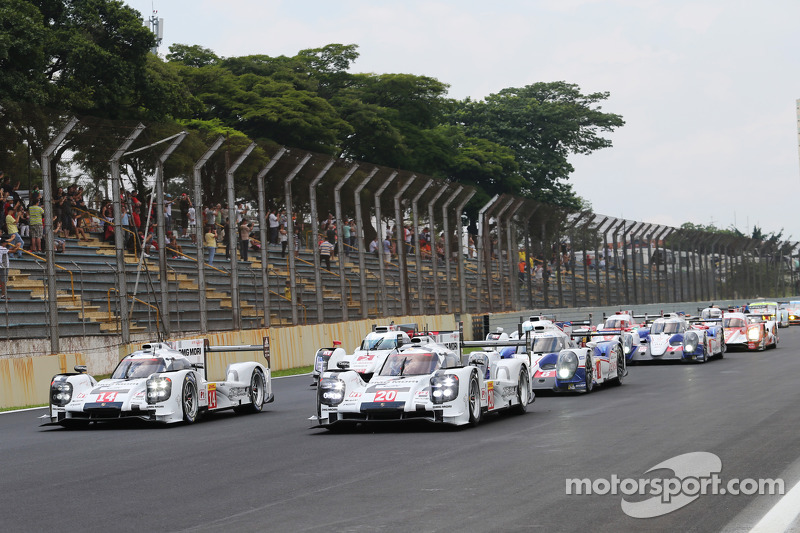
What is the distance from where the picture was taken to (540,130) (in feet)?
277

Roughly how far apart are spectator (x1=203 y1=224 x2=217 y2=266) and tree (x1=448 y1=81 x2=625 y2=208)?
50.7 metres

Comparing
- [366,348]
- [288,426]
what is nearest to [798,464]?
[288,426]

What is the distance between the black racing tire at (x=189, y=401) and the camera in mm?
17547

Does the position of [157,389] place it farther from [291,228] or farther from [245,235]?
[291,228]

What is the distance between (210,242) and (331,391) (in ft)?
57.4

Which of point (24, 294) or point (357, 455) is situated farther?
point (24, 294)

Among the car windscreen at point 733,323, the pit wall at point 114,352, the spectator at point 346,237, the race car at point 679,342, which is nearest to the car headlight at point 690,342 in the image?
the race car at point 679,342

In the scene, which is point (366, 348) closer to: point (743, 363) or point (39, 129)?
point (39, 129)

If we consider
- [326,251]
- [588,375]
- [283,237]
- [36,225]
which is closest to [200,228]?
[36,225]

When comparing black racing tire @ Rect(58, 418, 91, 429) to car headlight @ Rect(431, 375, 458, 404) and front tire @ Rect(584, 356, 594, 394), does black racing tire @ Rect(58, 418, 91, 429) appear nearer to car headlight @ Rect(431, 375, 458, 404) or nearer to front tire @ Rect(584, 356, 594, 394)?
car headlight @ Rect(431, 375, 458, 404)

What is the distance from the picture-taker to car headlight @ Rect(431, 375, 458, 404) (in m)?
15.3

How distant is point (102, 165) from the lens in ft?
85.3

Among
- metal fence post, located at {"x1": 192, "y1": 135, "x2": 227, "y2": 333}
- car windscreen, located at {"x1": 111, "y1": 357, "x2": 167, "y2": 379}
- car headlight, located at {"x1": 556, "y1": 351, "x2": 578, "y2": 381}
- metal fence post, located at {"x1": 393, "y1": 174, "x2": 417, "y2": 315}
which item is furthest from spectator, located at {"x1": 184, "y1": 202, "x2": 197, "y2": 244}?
car windscreen, located at {"x1": 111, "y1": 357, "x2": 167, "y2": 379}

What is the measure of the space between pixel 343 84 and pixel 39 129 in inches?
1790
